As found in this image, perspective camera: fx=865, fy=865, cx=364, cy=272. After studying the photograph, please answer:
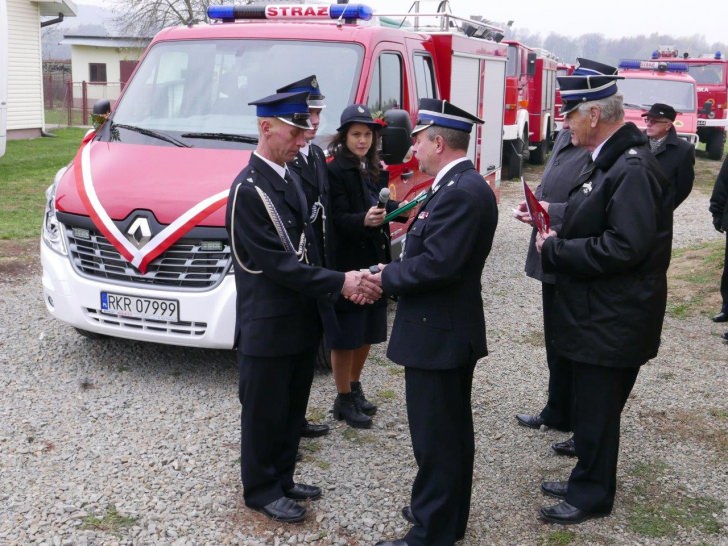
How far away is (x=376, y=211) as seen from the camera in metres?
4.65

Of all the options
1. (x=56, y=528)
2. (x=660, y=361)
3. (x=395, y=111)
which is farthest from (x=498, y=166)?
(x=56, y=528)

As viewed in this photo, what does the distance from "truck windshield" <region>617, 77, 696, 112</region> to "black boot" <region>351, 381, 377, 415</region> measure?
15310 mm

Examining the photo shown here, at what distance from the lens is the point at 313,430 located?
4.84 meters

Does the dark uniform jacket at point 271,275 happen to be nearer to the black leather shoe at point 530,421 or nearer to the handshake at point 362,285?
A: the handshake at point 362,285

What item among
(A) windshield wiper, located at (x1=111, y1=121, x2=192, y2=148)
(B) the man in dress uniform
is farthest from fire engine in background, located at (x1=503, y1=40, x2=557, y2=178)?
(B) the man in dress uniform

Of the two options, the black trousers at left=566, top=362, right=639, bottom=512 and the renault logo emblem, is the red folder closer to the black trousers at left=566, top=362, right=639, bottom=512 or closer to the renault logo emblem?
the black trousers at left=566, top=362, right=639, bottom=512

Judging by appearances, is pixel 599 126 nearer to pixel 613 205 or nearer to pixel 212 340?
pixel 613 205

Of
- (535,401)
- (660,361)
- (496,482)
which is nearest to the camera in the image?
(496,482)

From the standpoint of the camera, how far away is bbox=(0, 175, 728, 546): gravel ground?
3873 mm

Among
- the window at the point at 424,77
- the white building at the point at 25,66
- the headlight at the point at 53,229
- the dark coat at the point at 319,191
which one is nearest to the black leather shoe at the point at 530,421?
the dark coat at the point at 319,191

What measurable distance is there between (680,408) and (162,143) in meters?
3.79

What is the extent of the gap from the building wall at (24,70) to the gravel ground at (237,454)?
15.2 meters

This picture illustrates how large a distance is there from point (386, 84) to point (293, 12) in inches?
46.8

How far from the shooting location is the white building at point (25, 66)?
20266mm
